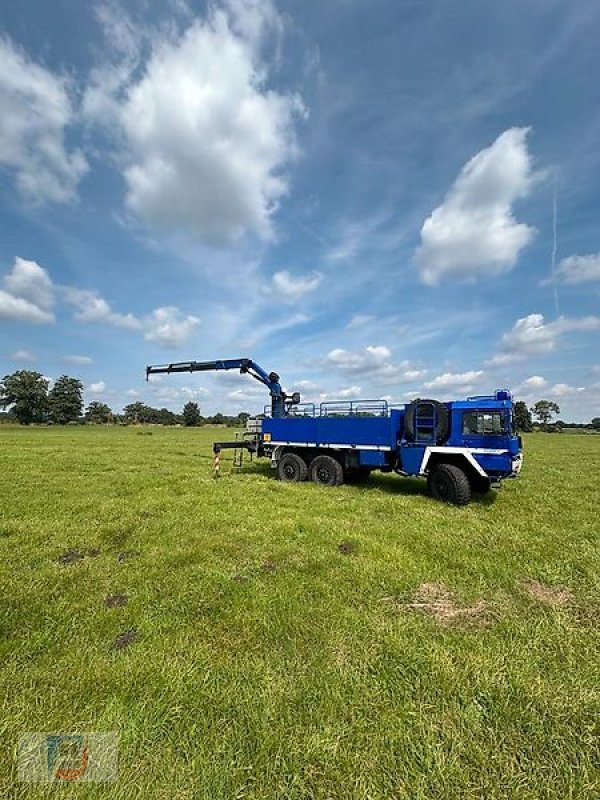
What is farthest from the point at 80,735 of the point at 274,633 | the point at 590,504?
the point at 590,504

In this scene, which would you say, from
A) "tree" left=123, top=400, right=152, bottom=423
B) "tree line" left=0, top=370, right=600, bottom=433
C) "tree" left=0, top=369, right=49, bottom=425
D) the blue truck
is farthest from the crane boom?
"tree" left=123, top=400, right=152, bottom=423

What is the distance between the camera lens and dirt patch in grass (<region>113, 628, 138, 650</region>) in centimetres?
420

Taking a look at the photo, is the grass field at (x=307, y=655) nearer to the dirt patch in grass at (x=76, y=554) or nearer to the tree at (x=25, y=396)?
the dirt patch in grass at (x=76, y=554)

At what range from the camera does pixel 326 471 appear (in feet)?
44.5

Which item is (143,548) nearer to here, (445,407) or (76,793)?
(76,793)

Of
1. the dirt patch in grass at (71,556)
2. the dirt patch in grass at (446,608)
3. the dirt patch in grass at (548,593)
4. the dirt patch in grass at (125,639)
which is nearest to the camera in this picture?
the dirt patch in grass at (125,639)

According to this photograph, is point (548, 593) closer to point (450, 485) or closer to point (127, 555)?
point (450, 485)

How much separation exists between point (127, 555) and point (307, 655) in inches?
158

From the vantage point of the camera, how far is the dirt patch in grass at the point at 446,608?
188 inches

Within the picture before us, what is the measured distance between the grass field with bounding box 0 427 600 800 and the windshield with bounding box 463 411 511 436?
2957mm

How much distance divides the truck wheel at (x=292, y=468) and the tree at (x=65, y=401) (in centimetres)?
9894

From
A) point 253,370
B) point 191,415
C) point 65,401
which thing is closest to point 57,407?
point 65,401

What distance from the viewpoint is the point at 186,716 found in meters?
3.28

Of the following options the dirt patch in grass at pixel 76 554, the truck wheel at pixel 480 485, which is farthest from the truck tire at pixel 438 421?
the dirt patch in grass at pixel 76 554
